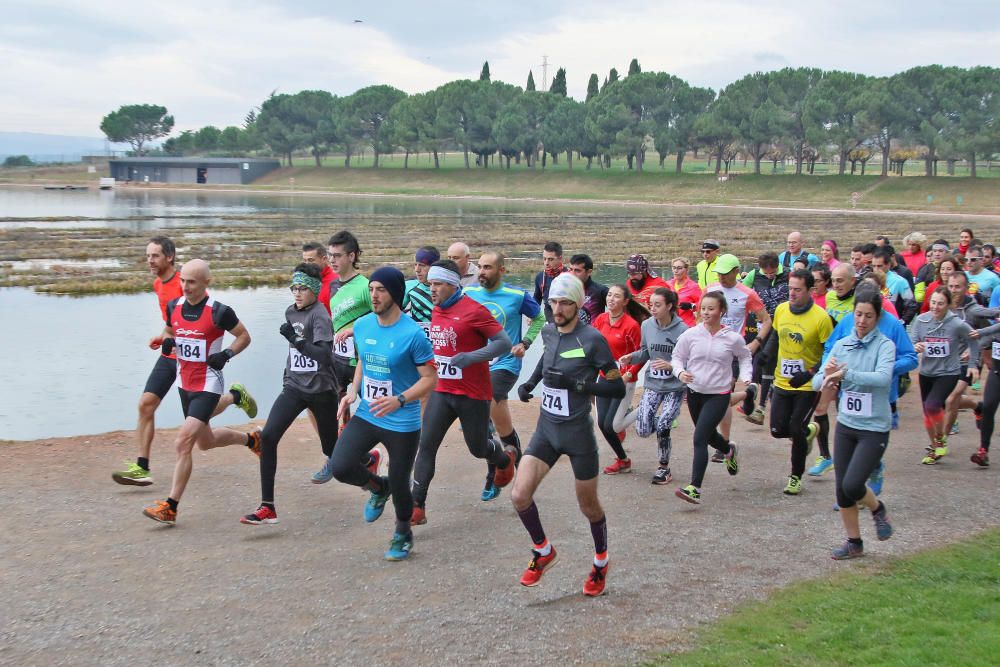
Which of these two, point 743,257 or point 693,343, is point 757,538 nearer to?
point 693,343

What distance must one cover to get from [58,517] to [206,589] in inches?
82.2

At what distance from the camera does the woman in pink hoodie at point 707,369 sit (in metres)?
7.84

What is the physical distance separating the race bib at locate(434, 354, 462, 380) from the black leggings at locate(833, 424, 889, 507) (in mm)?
2742

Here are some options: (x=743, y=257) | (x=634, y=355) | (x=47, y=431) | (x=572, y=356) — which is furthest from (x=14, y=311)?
(x=743, y=257)

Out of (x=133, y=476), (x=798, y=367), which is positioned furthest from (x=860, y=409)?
(x=133, y=476)

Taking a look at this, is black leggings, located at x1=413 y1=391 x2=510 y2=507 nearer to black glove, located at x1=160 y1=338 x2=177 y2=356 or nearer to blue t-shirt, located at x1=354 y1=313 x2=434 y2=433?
blue t-shirt, located at x1=354 y1=313 x2=434 y2=433

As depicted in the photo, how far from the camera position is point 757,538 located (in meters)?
7.12

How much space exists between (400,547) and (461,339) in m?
1.55

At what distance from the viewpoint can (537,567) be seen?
6.11 metres

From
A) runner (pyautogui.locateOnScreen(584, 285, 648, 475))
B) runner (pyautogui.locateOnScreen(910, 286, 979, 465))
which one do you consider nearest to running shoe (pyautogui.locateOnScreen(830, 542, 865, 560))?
runner (pyautogui.locateOnScreen(584, 285, 648, 475))

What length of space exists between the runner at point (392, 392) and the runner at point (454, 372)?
533mm

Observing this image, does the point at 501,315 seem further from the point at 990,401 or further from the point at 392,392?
the point at 990,401

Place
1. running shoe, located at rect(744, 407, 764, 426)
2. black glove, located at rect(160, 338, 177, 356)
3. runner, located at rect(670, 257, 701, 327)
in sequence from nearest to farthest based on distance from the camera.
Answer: black glove, located at rect(160, 338, 177, 356) < runner, located at rect(670, 257, 701, 327) < running shoe, located at rect(744, 407, 764, 426)

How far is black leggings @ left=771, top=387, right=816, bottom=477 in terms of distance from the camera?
821cm
